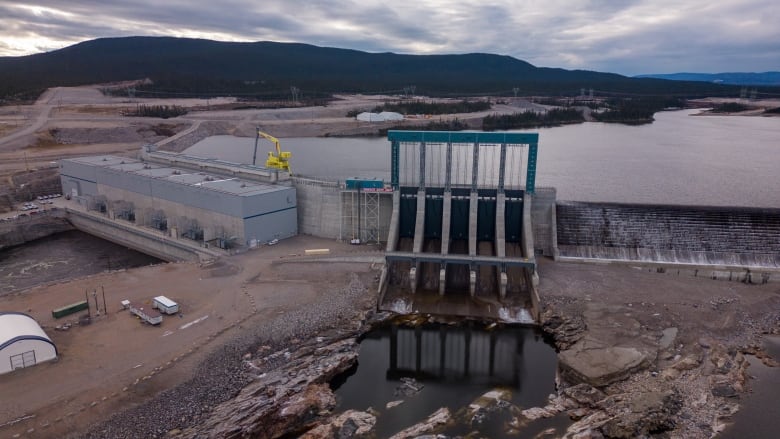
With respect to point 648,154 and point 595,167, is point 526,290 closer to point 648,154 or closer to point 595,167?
point 595,167

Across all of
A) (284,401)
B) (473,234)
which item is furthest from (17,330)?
(473,234)

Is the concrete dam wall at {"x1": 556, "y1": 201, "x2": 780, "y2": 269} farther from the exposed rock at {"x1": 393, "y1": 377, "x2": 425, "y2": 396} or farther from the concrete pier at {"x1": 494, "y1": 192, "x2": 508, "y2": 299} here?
the exposed rock at {"x1": 393, "y1": 377, "x2": 425, "y2": 396}

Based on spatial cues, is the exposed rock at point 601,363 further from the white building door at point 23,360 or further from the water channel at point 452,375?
the white building door at point 23,360

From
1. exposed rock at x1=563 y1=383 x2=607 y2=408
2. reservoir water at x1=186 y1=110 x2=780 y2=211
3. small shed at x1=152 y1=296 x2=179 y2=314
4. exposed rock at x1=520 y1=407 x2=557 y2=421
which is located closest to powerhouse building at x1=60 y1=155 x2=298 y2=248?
small shed at x1=152 y1=296 x2=179 y2=314

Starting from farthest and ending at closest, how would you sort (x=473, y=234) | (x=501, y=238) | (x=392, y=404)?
(x=473, y=234)
(x=501, y=238)
(x=392, y=404)

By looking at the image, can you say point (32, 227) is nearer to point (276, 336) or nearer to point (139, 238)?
point (139, 238)

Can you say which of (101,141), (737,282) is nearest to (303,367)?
(737,282)
